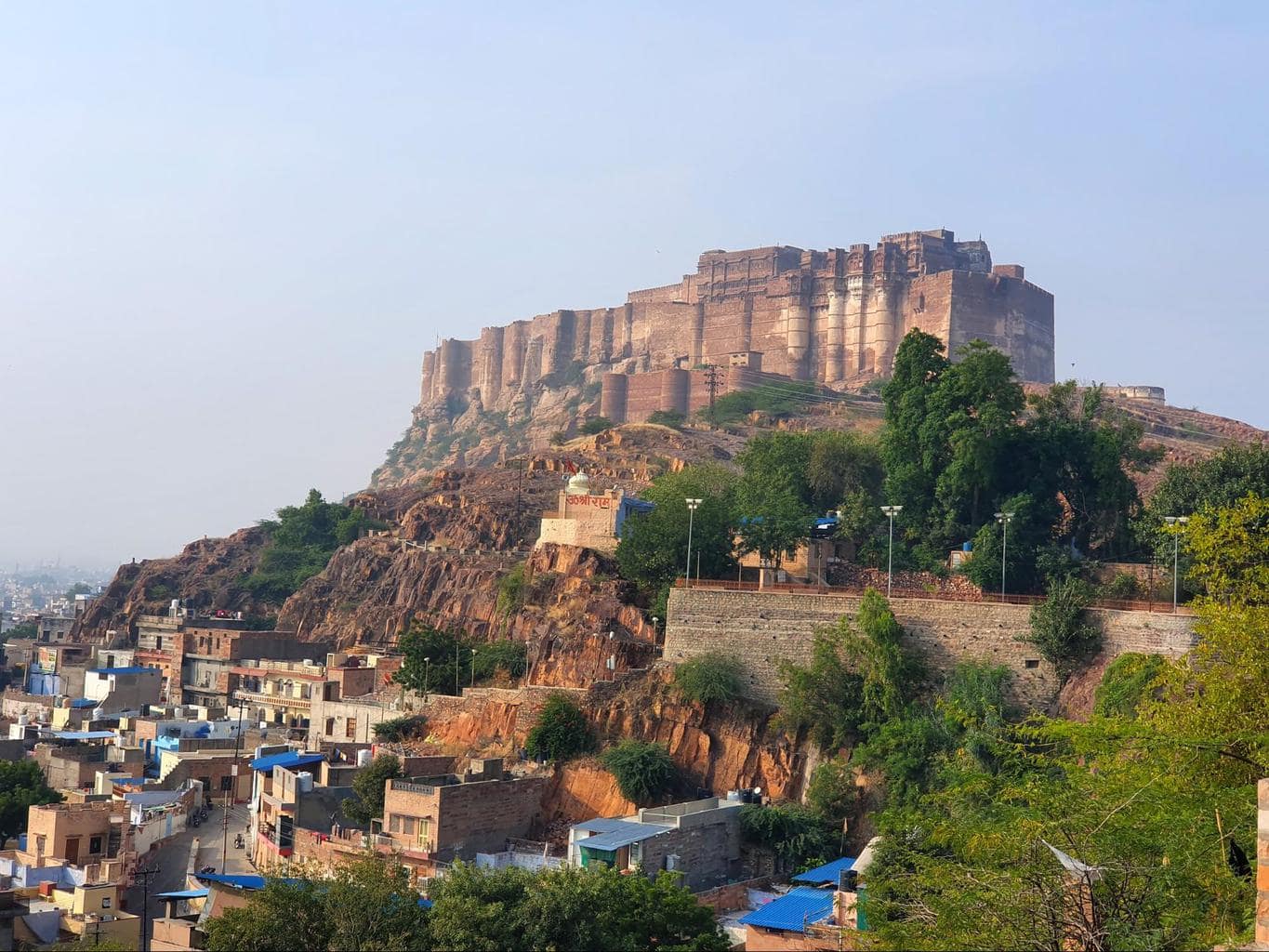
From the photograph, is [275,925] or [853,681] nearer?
[275,925]

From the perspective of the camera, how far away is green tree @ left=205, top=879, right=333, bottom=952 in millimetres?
23734

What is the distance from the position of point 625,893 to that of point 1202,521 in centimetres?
1064

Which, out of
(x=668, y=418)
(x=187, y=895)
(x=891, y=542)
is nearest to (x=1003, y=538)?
(x=891, y=542)

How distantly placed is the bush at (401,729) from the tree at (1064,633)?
16130mm

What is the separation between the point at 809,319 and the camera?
314 feet

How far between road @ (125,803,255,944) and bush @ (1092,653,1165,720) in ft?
62.0

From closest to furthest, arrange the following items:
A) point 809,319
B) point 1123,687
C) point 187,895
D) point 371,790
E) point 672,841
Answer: point 187,895
point 672,841
point 1123,687
point 371,790
point 809,319

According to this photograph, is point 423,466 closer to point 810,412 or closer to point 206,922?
point 810,412

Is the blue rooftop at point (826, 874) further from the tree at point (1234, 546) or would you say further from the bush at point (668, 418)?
the bush at point (668, 418)

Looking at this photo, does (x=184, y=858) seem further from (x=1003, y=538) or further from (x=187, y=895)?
(x=1003, y=538)

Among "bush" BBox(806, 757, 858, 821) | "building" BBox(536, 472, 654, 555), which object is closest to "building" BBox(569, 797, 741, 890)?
"bush" BBox(806, 757, 858, 821)

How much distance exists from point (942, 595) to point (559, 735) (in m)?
10.2

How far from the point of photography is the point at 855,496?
48.6 metres

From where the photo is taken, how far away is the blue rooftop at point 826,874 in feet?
101
